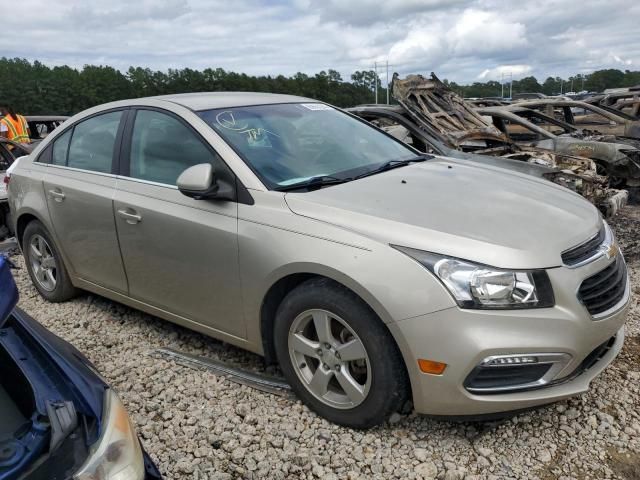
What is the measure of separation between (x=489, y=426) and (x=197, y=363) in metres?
1.82

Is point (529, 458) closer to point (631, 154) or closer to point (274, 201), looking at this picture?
point (274, 201)

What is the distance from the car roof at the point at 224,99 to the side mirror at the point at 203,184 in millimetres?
661

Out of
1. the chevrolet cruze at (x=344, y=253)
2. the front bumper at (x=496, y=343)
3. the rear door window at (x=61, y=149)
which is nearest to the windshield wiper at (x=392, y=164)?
the chevrolet cruze at (x=344, y=253)

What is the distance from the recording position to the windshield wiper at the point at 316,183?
294 centimetres

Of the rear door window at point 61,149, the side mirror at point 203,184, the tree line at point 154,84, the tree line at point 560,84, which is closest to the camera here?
the side mirror at point 203,184

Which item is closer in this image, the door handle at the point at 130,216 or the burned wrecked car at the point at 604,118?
the door handle at the point at 130,216

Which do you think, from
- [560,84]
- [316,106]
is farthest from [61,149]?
[560,84]

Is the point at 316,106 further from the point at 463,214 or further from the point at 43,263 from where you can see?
the point at 43,263

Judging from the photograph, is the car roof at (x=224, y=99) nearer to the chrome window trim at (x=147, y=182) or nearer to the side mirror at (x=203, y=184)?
the chrome window trim at (x=147, y=182)

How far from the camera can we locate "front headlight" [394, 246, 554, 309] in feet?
7.50

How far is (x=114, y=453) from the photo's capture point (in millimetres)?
1493

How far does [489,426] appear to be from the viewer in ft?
9.07

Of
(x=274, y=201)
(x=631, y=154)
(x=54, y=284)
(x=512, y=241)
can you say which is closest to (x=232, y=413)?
(x=274, y=201)

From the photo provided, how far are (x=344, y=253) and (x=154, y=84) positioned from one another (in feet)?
277
